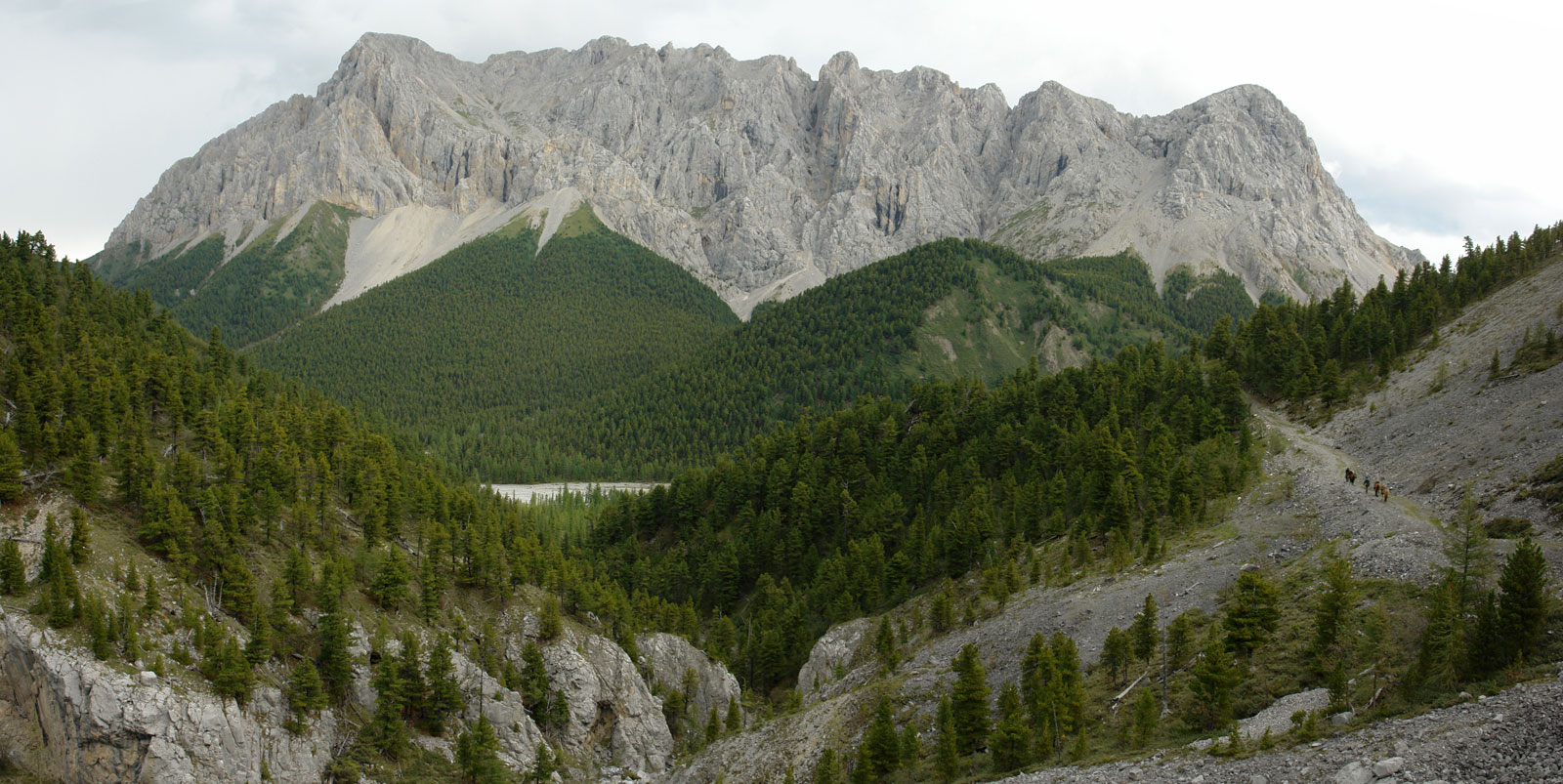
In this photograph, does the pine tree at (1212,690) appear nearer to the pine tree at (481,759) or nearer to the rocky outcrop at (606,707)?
the pine tree at (481,759)

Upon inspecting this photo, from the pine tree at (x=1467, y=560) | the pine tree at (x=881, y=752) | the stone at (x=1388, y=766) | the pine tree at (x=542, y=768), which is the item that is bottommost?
the pine tree at (x=542, y=768)

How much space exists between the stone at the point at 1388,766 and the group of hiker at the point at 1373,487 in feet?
132

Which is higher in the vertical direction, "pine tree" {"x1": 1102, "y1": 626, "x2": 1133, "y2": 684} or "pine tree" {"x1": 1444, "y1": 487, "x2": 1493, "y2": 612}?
"pine tree" {"x1": 1444, "y1": 487, "x2": 1493, "y2": 612}

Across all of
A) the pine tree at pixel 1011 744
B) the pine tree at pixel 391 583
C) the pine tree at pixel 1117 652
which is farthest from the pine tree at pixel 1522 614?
the pine tree at pixel 391 583

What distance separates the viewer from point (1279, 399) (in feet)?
336

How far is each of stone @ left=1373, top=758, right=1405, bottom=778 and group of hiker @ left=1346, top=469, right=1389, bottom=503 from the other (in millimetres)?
40175

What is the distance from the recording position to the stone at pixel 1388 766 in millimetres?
27266

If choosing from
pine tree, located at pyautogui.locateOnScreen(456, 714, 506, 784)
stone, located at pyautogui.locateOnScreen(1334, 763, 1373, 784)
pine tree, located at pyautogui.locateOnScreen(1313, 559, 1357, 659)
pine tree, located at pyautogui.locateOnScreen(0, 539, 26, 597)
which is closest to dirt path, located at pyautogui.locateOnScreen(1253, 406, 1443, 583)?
pine tree, located at pyautogui.locateOnScreen(1313, 559, 1357, 659)

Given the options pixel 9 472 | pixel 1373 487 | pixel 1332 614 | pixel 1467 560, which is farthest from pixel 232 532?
pixel 1373 487

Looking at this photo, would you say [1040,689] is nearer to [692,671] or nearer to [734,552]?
[692,671]

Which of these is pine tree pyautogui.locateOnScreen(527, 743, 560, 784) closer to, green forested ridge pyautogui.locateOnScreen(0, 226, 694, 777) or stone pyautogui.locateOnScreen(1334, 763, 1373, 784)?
green forested ridge pyautogui.locateOnScreen(0, 226, 694, 777)

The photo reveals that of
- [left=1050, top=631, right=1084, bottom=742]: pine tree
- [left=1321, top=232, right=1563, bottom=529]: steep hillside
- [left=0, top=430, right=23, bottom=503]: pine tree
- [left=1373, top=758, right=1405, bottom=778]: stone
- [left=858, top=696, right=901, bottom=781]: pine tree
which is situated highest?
[left=0, top=430, right=23, bottom=503]: pine tree

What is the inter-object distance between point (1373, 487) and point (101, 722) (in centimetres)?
8351

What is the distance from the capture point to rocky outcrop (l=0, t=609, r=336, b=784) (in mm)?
52406
